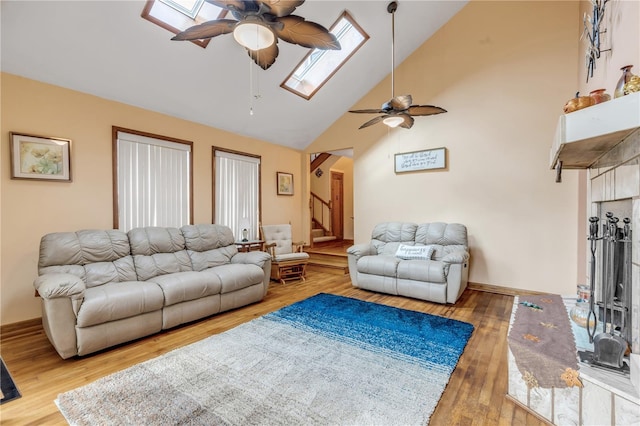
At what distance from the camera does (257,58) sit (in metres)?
2.41

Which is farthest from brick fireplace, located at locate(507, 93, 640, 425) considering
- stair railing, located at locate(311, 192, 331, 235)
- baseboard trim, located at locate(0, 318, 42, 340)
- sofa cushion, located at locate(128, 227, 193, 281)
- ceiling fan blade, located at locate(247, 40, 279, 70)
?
stair railing, located at locate(311, 192, 331, 235)

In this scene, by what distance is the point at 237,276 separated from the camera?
11.1ft

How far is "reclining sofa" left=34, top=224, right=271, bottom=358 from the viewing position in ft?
7.55

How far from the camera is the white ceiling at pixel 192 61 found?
2.67 metres

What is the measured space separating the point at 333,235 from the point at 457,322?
5533mm

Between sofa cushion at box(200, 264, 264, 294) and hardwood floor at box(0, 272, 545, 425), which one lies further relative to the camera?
sofa cushion at box(200, 264, 264, 294)

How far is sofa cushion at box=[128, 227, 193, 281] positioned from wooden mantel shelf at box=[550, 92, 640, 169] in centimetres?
395

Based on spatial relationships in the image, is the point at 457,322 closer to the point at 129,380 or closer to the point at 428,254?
the point at 428,254

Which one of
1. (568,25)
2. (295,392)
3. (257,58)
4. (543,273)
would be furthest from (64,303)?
(568,25)

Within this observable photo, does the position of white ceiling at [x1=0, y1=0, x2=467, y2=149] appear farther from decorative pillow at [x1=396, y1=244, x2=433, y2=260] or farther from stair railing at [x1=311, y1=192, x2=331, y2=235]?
decorative pillow at [x1=396, y1=244, x2=433, y2=260]

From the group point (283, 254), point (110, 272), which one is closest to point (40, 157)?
point (110, 272)

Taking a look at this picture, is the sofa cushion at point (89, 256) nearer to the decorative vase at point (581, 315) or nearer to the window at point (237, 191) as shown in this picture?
the window at point (237, 191)

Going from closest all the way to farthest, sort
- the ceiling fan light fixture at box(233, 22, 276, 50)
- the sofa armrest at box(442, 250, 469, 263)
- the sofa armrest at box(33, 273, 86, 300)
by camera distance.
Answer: the ceiling fan light fixture at box(233, 22, 276, 50), the sofa armrest at box(33, 273, 86, 300), the sofa armrest at box(442, 250, 469, 263)

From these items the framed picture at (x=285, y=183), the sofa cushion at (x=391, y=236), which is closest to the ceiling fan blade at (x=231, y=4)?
the sofa cushion at (x=391, y=236)
